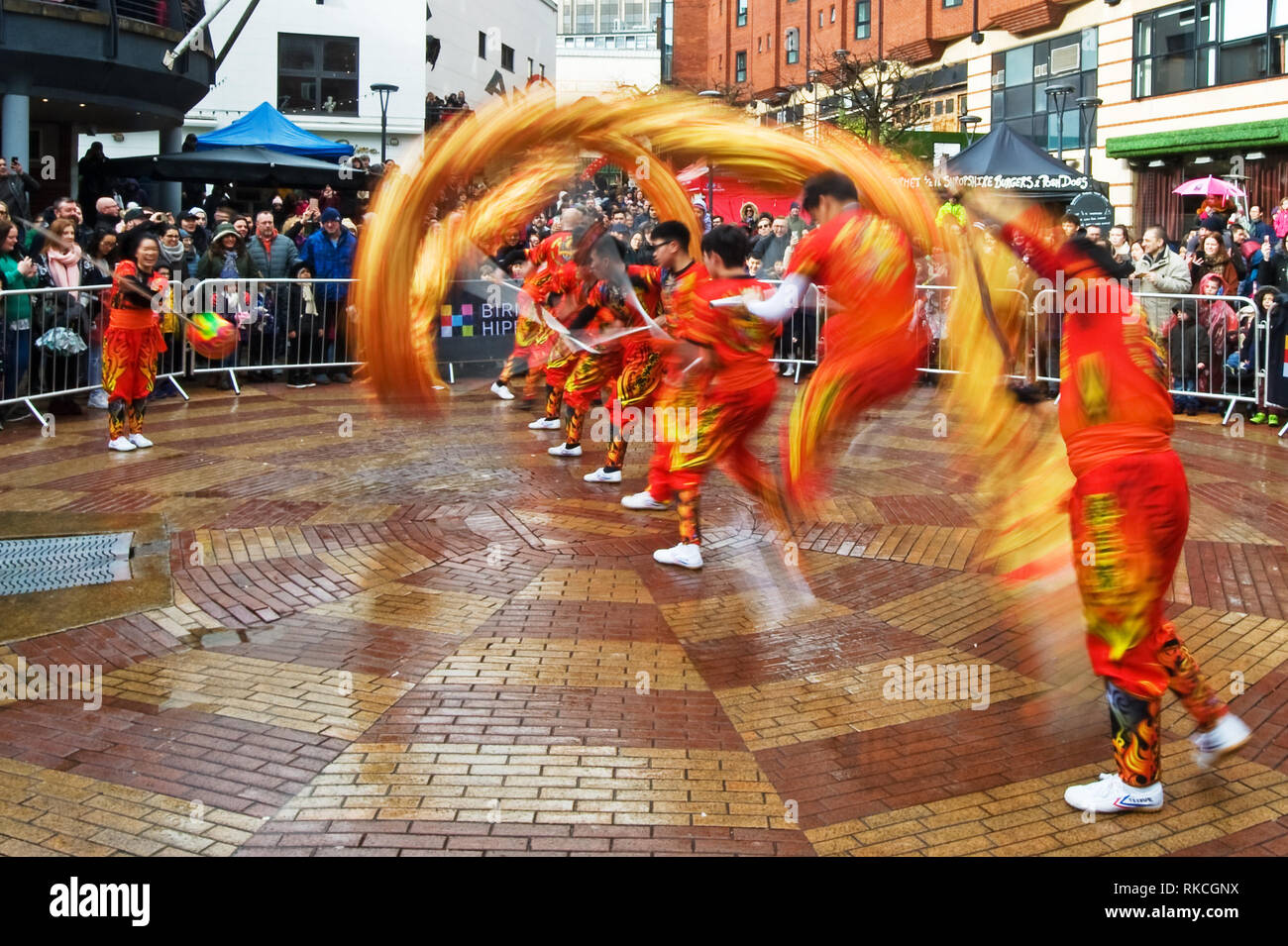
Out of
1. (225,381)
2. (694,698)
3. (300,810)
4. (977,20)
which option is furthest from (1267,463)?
(977,20)

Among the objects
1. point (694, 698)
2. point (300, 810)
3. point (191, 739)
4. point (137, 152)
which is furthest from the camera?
point (137, 152)

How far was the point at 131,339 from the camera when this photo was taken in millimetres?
9945

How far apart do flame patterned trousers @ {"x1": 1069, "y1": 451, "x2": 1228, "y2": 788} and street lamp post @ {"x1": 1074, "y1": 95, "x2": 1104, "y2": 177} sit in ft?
70.7

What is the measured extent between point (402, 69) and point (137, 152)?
8372 mm

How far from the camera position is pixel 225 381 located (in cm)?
1429

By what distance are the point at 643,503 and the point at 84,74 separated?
15034 millimetres

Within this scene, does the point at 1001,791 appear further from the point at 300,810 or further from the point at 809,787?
the point at 300,810

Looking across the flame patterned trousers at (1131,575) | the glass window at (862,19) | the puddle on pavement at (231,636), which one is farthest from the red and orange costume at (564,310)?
the glass window at (862,19)

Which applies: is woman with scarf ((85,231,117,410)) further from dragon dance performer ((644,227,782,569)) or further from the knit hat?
dragon dance performer ((644,227,782,569))

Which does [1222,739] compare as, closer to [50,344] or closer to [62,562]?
[62,562]

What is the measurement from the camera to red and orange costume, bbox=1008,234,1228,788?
4.00 m

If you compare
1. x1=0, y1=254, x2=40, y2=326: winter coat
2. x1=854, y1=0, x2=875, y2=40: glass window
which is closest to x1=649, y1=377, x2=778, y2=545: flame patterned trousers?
x1=0, y1=254, x2=40, y2=326: winter coat

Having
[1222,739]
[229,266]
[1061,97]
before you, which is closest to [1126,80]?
[1061,97]

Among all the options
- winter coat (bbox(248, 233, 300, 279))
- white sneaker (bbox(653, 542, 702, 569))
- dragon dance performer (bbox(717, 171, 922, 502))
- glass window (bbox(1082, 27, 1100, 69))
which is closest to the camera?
dragon dance performer (bbox(717, 171, 922, 502))
